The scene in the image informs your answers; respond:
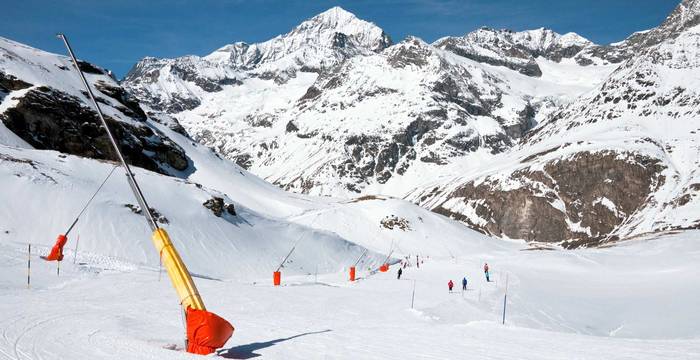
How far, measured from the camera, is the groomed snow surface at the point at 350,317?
1259 cm

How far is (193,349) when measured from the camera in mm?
11195

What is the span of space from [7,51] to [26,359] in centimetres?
9436

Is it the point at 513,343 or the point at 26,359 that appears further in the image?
the point at 513,343

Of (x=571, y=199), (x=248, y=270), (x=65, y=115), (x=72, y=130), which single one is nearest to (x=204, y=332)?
(x=248, y=270)

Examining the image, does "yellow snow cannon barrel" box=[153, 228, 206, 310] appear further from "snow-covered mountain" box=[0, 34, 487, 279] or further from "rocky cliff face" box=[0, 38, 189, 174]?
"rocky cliff face" box=[0, 38, 189, 174]

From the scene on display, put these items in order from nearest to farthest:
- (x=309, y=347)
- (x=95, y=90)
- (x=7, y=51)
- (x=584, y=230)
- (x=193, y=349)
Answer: (x=193, y=349) → (x=309, y=347) → (x=7, y=51) → (x=95, y=90) → (x=584, y=230)

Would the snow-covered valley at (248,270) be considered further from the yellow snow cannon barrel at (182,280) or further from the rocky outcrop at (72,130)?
the yellow snow cannon barrel at (182,280)

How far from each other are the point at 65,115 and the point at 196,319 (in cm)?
7825

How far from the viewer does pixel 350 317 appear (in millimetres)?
22812

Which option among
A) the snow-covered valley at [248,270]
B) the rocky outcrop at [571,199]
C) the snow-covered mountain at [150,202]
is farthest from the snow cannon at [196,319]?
the rocky outcrop at [571,199]

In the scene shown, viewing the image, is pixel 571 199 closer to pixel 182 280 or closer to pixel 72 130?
pixel 72 130

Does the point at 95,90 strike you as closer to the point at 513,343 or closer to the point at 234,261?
the point at 234,261

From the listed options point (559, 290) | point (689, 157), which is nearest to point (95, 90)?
point (559, 290)

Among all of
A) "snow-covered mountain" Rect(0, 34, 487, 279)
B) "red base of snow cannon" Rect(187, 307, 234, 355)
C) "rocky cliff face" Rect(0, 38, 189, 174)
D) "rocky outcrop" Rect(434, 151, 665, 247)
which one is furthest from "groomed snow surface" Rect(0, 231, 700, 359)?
"rocky outcrop" Rect(434, 151, 665, 247)
